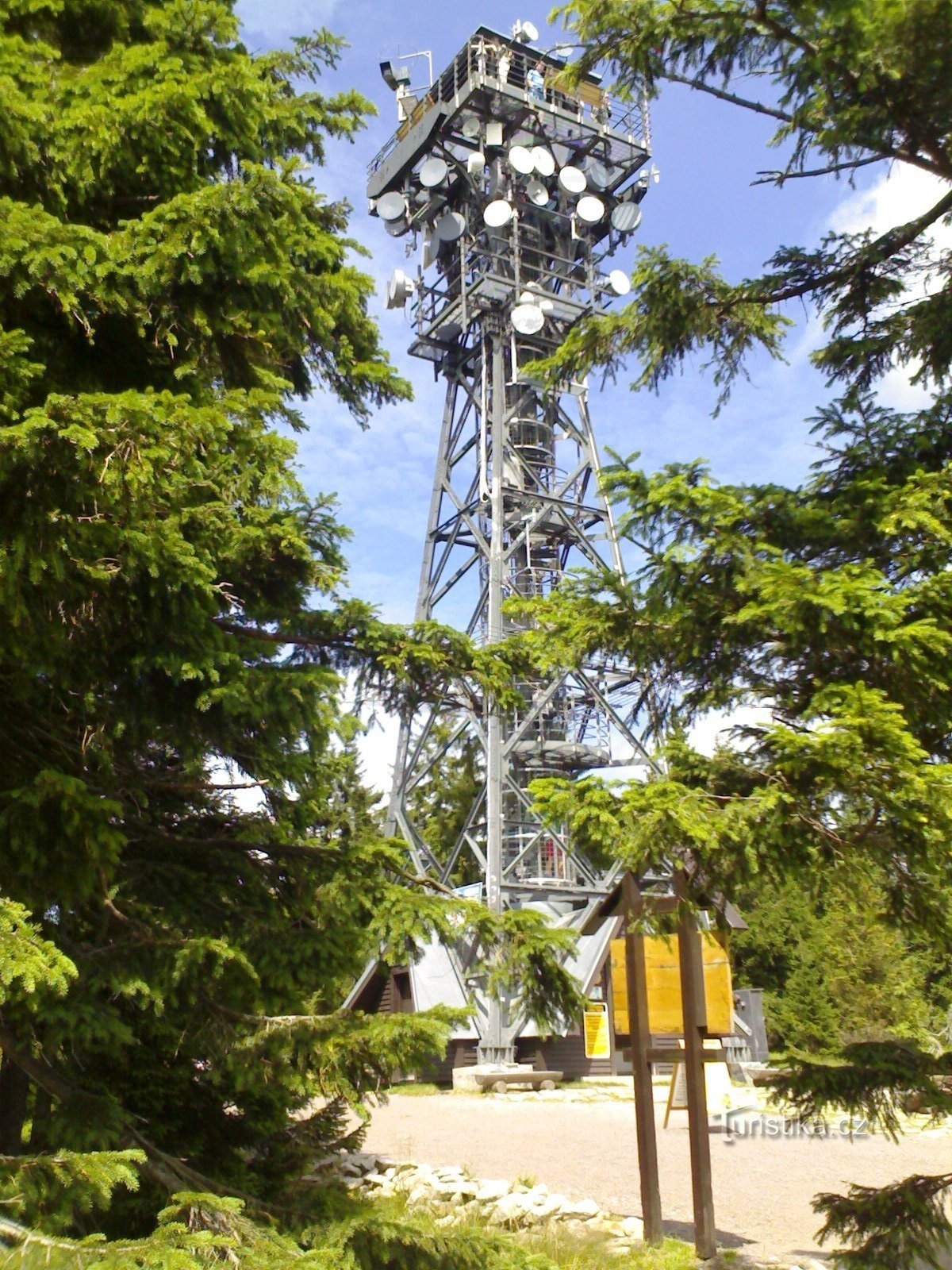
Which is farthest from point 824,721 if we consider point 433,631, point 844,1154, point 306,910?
point 844,1154

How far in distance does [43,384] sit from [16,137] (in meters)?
1.02

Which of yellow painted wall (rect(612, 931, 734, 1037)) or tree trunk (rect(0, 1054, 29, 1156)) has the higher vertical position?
yellow painted wall (rect(612, 931, 734, 1037))

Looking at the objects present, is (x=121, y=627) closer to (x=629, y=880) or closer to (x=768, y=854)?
(x=768, y=854)

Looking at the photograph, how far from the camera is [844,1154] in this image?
43.3 ft

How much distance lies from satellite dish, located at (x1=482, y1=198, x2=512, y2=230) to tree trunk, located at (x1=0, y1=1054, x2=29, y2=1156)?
24.0 m

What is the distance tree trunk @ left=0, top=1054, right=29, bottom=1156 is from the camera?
554cm

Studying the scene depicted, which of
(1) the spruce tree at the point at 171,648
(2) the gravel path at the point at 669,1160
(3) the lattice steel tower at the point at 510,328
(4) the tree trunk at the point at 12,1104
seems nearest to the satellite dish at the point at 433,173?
(3) the lattice steel tower at the point at 510,328

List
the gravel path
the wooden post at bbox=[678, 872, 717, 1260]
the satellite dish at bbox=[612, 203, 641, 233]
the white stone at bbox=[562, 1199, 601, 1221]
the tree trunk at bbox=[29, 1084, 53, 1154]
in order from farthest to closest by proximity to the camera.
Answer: the satellite dish at bbox=[612, 203, 641, 233] → the gravel path → the white stone at bbox=[562, 1199, 601, 1221] → the wooden post at bbox=[678, 872, 717, 1260] → the tree trunk at bbox=[29, 1084, 53, 1154]

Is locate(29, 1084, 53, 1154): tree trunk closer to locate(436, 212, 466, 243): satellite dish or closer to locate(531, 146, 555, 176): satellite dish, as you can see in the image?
locate(436, 212, 466, 243): satellite dish

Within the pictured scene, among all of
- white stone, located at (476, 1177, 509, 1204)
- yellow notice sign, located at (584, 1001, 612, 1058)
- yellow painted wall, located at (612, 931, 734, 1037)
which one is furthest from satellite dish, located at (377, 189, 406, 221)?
white stone, located at (476, 1177, 509, 1204)

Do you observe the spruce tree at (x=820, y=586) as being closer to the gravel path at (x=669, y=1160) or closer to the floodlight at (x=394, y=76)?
the gravel path at (x=669, y=1160)

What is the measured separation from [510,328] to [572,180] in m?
4.33

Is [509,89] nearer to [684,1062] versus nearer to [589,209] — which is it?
[589,209]

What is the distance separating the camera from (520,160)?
26.2 metres
